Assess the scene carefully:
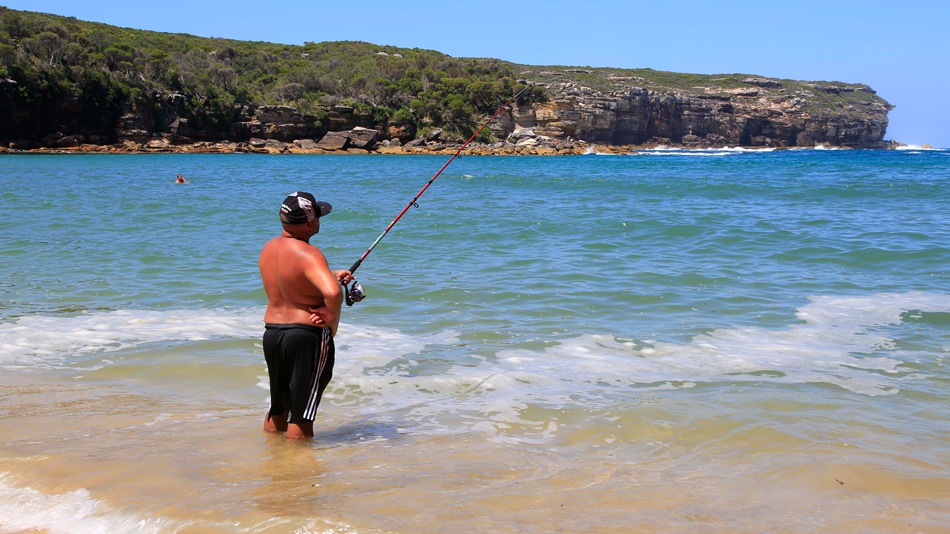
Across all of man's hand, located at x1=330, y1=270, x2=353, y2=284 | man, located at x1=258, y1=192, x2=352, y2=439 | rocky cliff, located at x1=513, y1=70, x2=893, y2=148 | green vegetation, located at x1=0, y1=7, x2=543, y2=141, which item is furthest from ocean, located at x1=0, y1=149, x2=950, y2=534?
rocky cliff, located at x1=513, y1=70, x2=893, y2=148

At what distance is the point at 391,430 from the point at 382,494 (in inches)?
46.4

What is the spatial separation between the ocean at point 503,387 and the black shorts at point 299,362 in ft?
0.90

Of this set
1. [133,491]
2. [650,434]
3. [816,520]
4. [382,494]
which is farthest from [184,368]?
[816,520]

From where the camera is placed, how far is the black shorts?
145 inches

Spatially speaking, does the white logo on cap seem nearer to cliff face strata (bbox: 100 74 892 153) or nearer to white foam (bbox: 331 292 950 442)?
Answer: white foam (bbox: 331 292 950 442)


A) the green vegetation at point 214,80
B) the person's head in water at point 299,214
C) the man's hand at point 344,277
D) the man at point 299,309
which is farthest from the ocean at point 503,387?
the green vegetation at point 214,80

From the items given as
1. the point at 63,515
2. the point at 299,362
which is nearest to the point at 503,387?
the point at 299,362

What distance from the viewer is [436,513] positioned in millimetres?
3070

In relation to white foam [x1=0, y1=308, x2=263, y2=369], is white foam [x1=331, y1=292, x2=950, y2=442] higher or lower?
higher

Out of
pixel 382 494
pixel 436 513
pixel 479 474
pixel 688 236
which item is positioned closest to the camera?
pixel 436 513

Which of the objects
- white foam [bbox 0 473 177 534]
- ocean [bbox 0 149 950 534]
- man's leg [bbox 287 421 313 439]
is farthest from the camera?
man's leg [bbox 287 421 313 439]

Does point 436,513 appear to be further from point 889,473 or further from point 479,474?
point 889,473

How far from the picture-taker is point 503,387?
5.39 m

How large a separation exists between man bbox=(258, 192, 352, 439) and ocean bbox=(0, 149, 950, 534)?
39cm
